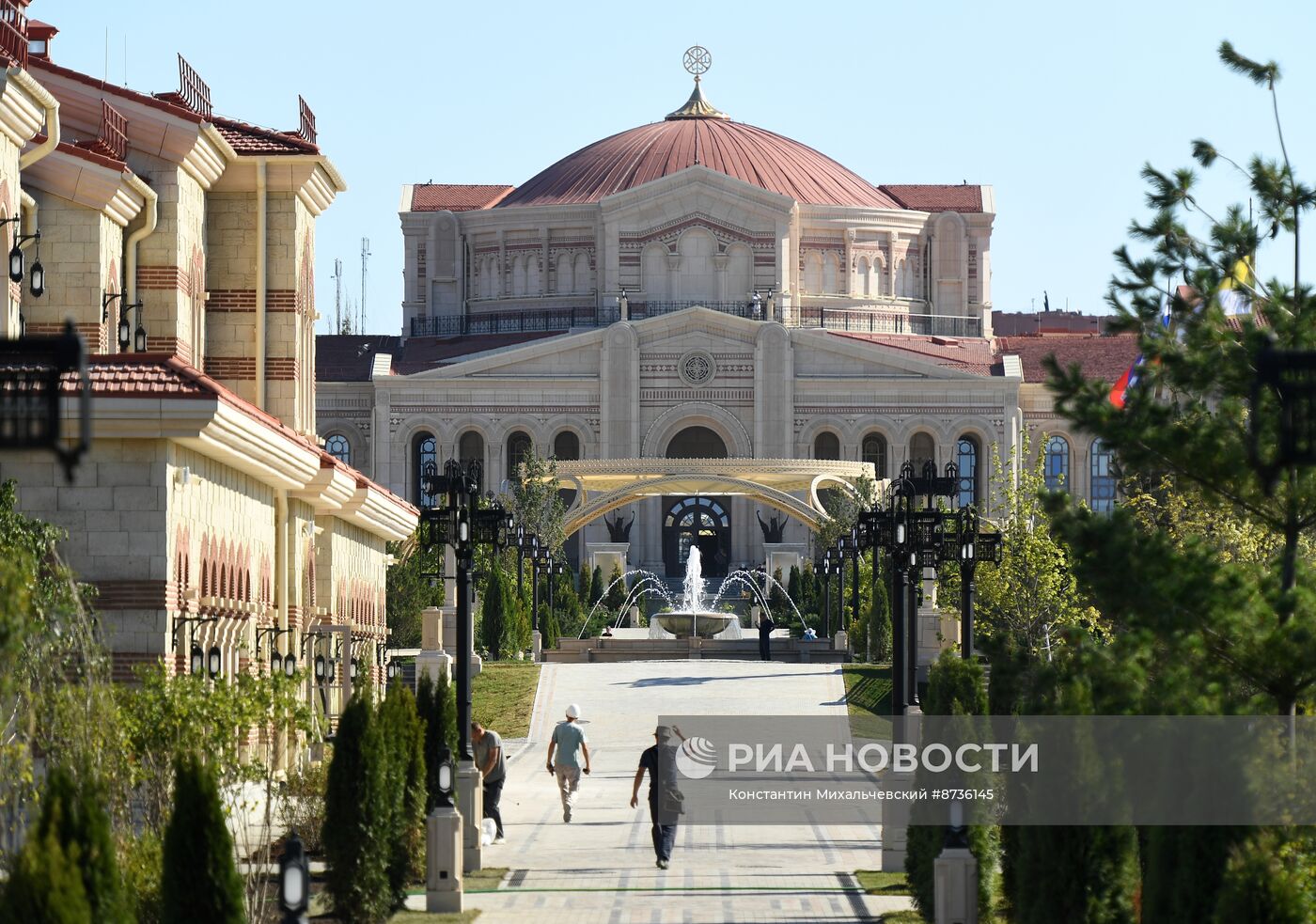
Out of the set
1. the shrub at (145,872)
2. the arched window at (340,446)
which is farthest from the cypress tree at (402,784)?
the arched window at (340,446)

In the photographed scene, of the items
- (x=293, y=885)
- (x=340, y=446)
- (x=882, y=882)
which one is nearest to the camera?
(x=293, y=885)

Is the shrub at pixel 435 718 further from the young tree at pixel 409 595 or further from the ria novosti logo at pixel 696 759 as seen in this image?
the young tree at pixel 409 595

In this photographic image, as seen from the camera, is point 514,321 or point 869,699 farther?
point 514,321

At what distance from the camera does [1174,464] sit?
17.4 m

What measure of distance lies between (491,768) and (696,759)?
9800mm

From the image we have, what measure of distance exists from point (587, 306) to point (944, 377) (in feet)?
51.7

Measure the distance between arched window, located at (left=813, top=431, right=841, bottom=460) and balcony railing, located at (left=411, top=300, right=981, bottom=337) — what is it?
234 inches

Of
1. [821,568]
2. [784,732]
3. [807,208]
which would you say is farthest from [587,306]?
[784,732]

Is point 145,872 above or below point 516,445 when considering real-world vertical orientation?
below

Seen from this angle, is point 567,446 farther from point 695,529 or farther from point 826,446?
point 826,446

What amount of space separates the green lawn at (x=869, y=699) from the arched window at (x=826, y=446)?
140ft

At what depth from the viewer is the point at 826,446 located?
9481 centimetres

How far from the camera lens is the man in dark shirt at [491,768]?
1028 inches

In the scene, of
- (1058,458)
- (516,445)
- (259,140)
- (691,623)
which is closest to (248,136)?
(259,140)
